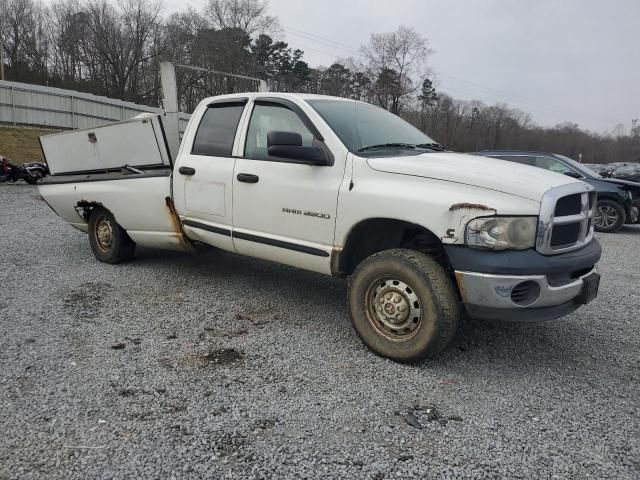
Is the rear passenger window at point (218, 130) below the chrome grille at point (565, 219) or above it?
above

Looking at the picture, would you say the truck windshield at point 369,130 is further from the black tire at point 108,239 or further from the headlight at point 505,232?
the black tire at point 108,239

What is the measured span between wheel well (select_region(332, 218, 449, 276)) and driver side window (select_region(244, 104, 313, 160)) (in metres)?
1.09

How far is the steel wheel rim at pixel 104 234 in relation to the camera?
19.8ft

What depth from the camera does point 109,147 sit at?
5.88 metres

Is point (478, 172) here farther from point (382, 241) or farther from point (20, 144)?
point (20, 144)

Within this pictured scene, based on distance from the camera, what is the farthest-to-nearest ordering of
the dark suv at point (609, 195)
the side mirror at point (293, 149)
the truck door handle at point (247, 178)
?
1. the dark suv at point (609, 195)
2. the truck door handle at point (247, 178)
3. the side mirror at point (293, 149)

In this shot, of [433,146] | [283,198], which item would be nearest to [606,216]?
[433,146]

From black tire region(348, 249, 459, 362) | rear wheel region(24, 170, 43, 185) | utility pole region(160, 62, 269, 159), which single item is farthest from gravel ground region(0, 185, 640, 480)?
rear wheel region(24, 170, 43, 185)

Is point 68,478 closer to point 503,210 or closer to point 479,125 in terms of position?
point 503,210

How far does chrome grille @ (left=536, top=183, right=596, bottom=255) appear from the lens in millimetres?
3150

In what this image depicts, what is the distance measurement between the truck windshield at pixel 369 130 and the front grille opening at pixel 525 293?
1.43 meters

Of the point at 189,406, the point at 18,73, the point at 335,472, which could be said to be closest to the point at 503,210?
the point at 335,472

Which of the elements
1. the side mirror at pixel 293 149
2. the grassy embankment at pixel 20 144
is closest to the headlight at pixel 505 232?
the side mirror at pixel 293 149

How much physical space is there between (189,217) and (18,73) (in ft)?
171
